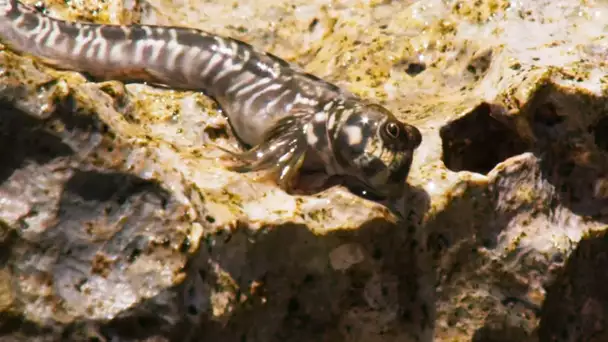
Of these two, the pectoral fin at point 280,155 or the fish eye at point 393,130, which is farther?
the pectoral fin at point 280,155

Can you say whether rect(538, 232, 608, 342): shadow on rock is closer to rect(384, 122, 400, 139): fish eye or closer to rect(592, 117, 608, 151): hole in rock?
rect(592, 117, 608, 151): hole in rock

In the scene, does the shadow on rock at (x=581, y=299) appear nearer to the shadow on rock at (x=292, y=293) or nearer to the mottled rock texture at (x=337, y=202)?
the mottled rock texture at (x=337, y=202)

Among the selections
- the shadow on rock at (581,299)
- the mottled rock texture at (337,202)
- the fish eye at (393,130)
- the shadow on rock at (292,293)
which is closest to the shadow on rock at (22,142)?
the mottled rock texture at (337,202)

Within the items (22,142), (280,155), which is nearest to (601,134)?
(280,155)

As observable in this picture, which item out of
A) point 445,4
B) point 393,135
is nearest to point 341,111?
point 393,135

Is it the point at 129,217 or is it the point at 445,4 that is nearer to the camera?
the point at 129,217

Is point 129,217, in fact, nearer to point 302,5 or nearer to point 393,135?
point 393,135

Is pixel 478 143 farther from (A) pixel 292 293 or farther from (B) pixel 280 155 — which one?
(A) pixel 292 293

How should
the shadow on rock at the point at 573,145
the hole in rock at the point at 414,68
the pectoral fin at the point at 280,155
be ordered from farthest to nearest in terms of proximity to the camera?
the hole in rock at the point at 414,68 → the shadow on rock at the point at 573,145 → the pectoral fin at the point at 280,155
